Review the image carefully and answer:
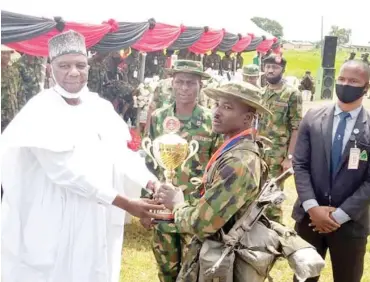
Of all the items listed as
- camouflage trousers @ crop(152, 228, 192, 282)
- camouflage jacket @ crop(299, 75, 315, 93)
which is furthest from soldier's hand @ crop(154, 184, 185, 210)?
camouflage jacket @ crop(299, 75, 315, 93)

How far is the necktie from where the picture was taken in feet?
10.9

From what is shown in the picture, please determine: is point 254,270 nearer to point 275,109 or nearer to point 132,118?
point 275,109

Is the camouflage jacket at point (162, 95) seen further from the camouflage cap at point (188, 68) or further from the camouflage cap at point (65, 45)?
the camouflage cap at point (65, 45)

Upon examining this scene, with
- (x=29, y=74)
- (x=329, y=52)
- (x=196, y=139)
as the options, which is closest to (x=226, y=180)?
(x=196, y=139)

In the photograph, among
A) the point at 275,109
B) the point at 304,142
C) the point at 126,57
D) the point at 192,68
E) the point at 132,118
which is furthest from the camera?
the point at 126,57

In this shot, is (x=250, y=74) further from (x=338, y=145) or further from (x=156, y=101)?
(x=338, y=145)

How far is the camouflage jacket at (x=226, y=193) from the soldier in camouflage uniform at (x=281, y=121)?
3.34m

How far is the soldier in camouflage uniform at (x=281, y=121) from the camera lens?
578 centimetres

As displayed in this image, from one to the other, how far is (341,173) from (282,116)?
252cm

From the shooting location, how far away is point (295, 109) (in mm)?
5762

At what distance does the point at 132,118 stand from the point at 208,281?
9.34 meters

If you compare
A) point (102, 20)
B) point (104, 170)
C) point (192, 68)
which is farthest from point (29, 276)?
point (102, 20)

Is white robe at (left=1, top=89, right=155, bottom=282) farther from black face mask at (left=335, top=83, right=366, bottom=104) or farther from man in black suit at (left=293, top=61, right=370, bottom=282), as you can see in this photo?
black face mask at (left=335, top=83, right=366, bottom=104)

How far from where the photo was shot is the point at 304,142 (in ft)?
11.5
